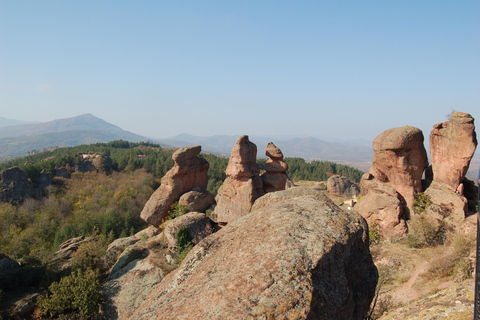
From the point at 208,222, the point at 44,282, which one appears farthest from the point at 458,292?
the point at 44,282

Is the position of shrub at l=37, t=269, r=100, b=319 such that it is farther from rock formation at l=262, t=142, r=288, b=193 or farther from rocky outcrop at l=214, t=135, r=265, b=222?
rock formation at l=262, t=142, r=288, b=193

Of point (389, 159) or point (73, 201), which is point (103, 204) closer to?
point (73, 201)

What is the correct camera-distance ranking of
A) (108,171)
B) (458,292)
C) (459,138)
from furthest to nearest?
1. (108,171)
2. (459,138)
3. (458,292)

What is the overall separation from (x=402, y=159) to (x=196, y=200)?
1610 cm

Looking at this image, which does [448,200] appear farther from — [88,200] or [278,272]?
[88,200]

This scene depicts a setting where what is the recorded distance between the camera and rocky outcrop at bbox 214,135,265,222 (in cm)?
2038

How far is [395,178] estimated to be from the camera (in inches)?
880

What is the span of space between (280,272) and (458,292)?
7914mm

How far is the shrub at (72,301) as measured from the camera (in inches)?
535

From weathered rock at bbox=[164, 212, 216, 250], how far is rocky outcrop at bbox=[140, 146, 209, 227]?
4816 millimetres

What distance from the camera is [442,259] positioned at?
16391mm

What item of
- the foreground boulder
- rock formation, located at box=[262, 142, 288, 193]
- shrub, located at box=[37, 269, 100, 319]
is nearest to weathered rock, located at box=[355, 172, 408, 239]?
rock formation, located at box=[262, 142, 288, 193]

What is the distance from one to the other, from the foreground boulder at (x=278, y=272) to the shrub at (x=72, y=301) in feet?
38.1

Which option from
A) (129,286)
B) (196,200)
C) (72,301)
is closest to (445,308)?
(129,286)
